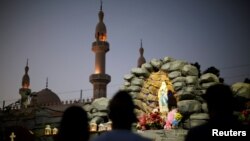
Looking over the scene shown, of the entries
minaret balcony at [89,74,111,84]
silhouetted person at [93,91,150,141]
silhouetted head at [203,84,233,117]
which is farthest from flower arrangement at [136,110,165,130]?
minaret balcony at [89,74,111,84]

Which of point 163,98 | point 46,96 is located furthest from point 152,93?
point 46,96

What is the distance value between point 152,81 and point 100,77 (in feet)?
82.8

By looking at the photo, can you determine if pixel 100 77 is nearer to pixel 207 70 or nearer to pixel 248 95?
pixel 207 70

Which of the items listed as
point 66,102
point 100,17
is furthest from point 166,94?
point 100,17

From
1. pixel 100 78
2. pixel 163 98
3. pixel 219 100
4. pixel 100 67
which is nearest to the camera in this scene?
pixel 219 100

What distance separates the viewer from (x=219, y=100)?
11.1 feet

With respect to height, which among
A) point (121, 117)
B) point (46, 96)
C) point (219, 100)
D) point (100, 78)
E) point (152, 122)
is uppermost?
point (100, 78)

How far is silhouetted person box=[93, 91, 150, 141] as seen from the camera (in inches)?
122

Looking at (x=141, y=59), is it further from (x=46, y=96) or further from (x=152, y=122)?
(x=152, y=122)

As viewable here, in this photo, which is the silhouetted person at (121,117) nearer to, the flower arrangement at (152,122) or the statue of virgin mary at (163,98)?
the flower arrangement at (152,122)

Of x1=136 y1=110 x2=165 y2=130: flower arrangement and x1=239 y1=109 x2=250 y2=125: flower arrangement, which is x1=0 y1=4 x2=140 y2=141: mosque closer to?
x1=136 y1=110 x2=165 y2=130: flower arrangement

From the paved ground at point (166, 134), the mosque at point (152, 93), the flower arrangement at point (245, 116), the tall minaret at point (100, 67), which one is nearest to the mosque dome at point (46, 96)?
the tall minaret at point (100, 67)

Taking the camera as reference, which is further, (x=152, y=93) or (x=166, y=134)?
(x=152, y=93)

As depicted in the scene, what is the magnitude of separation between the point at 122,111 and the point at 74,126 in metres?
0.68
